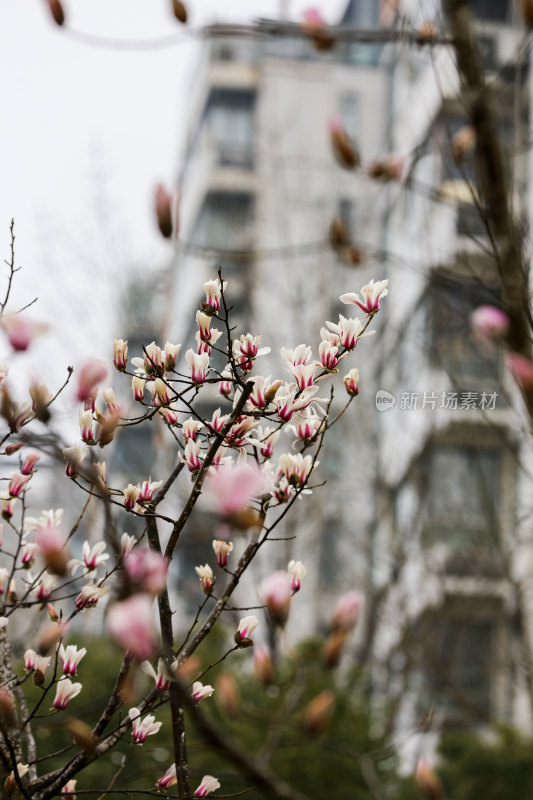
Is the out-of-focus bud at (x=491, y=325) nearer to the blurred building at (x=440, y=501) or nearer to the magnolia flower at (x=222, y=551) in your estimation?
the magnolia flower at (x=222, y=551)

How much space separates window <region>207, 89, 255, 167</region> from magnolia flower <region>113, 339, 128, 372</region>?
16.7 metres

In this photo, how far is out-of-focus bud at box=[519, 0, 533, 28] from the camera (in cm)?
195

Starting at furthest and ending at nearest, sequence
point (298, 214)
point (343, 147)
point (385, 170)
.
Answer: point (298, 214), point (385, 170), point (343, 147)

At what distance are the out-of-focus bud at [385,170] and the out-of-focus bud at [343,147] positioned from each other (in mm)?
181

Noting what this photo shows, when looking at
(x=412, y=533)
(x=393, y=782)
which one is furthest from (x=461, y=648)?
(x=393, y=782)

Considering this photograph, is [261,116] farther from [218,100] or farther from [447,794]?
[447,794]

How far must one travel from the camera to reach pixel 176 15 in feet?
6.94

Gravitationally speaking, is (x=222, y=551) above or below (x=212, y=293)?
below

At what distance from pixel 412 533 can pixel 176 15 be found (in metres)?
7.65

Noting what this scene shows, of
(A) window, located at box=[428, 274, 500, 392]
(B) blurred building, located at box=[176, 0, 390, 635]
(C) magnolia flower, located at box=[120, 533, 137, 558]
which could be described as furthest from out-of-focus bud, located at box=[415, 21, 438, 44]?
(B) blurred building, located at box=[176, 0, 390, 635]

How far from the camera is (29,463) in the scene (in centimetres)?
211

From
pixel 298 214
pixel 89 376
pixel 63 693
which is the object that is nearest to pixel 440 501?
pixel 298 214

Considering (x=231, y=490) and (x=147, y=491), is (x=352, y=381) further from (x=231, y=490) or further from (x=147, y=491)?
(x=231, y=490)

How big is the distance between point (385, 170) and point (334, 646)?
4.14ft
